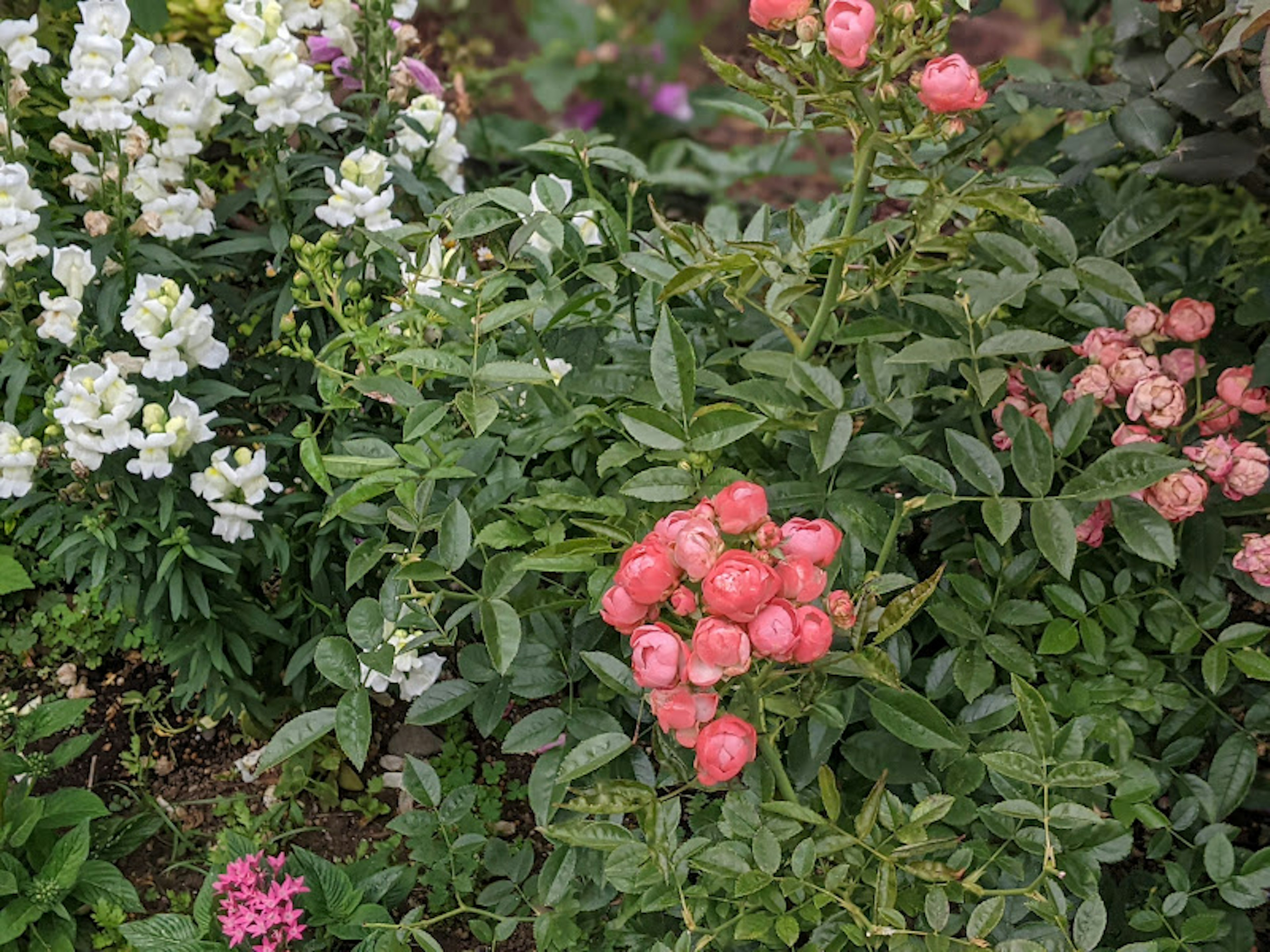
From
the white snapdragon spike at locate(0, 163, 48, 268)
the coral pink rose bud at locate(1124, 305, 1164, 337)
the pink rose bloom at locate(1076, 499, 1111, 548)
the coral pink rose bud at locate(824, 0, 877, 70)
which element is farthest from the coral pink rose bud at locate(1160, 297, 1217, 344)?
the white snapdragon spike at locate(0, 163, 48, 268)

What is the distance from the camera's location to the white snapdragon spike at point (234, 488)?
1.42 meters

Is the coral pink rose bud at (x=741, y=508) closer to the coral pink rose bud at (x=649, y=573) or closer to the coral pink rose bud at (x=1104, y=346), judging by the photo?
the coral pink rose bud at (x=649, y=573)

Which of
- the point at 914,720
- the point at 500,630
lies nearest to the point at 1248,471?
the point at 914,720

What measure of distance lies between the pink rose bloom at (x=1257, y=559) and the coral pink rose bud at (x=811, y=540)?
1.93 ft

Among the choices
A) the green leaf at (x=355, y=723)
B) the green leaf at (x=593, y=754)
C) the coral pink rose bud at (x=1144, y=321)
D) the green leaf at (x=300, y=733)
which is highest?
the coral pink rose bud at (x=1144, y=321)

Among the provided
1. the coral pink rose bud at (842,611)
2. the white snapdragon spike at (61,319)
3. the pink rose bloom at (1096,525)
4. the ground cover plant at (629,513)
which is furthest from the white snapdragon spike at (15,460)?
the pink rose bloom at (1096,525)

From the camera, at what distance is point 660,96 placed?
10.1 ft

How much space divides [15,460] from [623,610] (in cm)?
87

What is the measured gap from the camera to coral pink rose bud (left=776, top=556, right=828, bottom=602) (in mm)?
915

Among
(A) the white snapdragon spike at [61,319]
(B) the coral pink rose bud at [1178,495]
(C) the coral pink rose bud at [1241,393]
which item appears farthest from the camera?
(A) the white snapdragon spike at [61,319]

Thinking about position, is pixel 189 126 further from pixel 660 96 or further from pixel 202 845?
pixel 660 96

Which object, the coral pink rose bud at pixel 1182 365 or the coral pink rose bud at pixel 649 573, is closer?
the coral pink rose bud at pixel 649 573

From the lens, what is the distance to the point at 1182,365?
52.8 inches

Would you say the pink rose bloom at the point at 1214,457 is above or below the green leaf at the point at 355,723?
above
